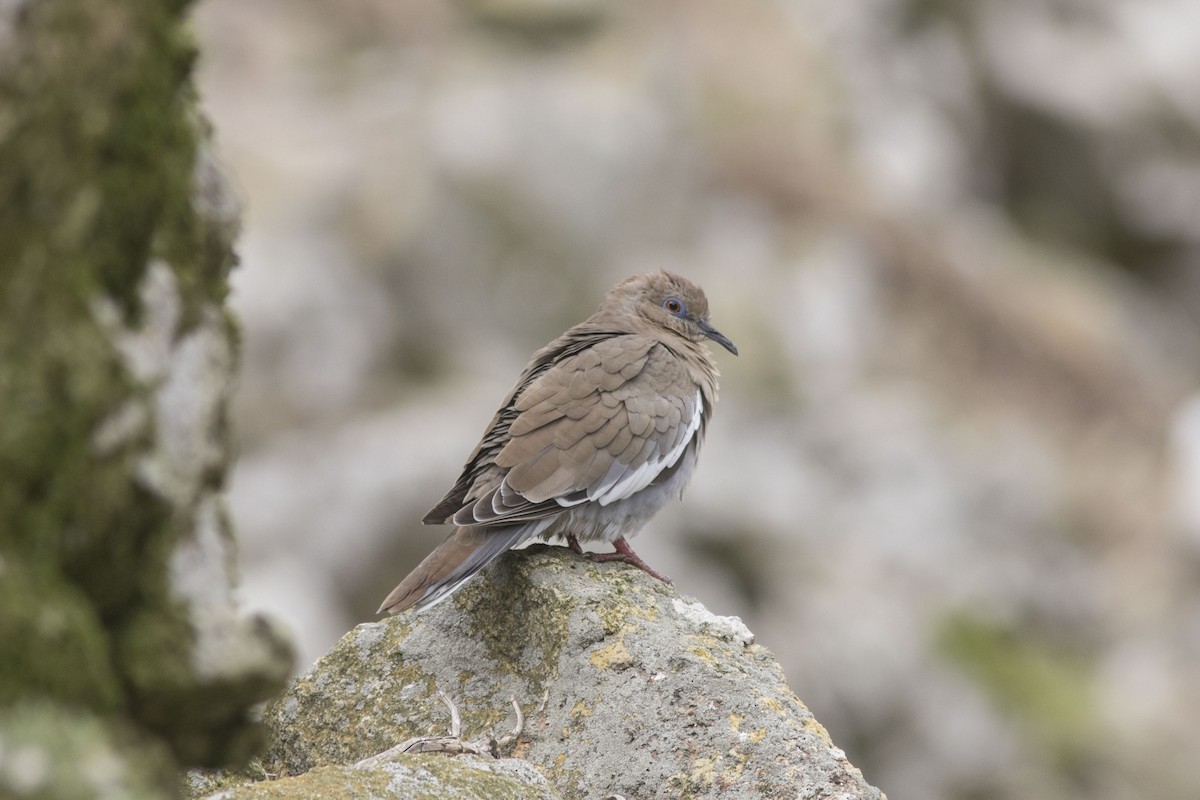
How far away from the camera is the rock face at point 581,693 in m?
4.33

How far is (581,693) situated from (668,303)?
3605mm

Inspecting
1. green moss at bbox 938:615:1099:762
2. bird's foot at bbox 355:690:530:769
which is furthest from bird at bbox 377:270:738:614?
green moss at bbox 938:615:1099:762

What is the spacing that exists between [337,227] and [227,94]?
4.21 metres

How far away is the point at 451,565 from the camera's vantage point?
17.2 feet

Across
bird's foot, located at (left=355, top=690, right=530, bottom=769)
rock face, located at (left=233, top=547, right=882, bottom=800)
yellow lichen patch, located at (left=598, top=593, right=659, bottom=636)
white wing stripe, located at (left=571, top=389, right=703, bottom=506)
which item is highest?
white wing stripe, located at (left=571, top=389, right=703, bottom=506)

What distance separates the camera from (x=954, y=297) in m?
23.4

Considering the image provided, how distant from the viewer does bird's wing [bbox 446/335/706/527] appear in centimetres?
601

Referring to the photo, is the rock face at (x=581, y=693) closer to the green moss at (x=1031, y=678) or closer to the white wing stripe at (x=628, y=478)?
the white wing stripe at (x=628, y=478)

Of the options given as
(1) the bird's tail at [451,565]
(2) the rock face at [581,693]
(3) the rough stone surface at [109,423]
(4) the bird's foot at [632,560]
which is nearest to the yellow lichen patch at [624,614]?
(2) the rock face at [581,693]

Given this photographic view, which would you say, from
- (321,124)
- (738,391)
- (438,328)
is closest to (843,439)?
(738,391)

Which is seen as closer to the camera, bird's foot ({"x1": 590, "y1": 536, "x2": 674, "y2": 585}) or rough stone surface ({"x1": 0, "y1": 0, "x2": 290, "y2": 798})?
rough stone surface ({"x1": 0, "y1": 0, "x2": 290, "y2": 798})

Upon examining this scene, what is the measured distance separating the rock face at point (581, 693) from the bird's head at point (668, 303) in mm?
2610

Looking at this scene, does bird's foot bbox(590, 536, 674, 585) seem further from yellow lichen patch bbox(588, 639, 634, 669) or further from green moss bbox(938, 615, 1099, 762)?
green moss bbox(938, 615, 1099, 762)

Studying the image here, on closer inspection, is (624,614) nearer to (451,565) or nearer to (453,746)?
(451,565)
